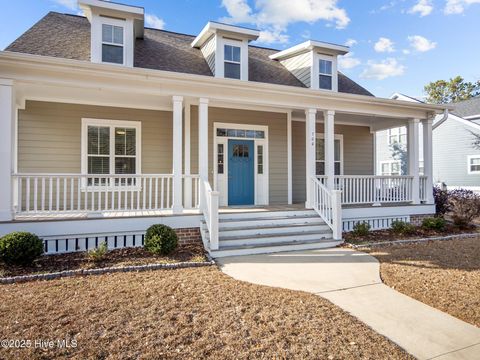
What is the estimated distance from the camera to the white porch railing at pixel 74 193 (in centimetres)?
608

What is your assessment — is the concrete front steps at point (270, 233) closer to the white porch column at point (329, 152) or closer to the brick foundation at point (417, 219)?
the white porch column at point (329, 152)

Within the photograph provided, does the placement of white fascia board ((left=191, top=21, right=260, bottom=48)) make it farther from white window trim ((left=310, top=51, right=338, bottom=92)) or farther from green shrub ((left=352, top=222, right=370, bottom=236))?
green shrub ((left=352, top=222, right=370, bottom=236))

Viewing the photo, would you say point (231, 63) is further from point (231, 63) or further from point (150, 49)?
point (150, 49)

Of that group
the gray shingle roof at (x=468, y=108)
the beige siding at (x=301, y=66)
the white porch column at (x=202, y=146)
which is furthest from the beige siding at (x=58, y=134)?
the gray shingle roof at (x=468, y=108)

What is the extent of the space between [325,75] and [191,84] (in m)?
5.34

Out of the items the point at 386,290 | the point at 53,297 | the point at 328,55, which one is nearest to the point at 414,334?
the point at 386,290

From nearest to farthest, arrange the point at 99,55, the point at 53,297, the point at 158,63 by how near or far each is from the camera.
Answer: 1. the point at 53,297
2. the point at 99,55
3. the point at 158,63

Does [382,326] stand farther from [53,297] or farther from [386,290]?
[53,297]

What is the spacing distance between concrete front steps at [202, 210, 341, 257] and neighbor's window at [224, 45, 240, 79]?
4368 millimetres

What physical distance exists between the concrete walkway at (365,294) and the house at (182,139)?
760mm

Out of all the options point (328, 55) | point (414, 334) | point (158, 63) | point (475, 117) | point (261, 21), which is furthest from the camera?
point (475, 117)

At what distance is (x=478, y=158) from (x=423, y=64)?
6.39 m

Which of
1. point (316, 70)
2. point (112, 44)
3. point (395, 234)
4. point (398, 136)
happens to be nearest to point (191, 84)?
point (112, 44)

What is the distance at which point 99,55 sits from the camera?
7891mm
